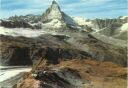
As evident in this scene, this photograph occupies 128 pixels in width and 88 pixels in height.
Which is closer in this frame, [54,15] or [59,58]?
[59,58]

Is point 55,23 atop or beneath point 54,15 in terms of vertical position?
beneath

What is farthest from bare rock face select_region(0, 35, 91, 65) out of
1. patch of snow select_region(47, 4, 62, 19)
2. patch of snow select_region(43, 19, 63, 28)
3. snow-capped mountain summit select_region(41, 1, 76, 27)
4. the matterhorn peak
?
patch of snow select_region(47, 4, 62, 19)

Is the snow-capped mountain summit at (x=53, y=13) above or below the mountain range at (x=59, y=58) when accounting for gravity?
above

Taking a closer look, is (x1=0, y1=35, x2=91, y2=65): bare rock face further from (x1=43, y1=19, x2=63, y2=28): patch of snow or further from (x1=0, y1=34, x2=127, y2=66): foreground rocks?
(x1=43, y1=19, x2=63, y2=28): patch of snow

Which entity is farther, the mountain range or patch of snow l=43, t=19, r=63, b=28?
patch of snow l=43, t=19, r=63, b=28

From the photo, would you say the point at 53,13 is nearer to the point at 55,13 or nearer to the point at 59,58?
the point at 55,13

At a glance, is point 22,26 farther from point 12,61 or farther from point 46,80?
point 46,80

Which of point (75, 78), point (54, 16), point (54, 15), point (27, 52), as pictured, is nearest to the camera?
point (75, 78)

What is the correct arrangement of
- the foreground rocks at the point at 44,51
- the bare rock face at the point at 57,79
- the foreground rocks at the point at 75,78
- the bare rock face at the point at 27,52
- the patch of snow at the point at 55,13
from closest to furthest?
1. the bare rock face at the point at 57,79
2. the foreground rocks at the point at 75,78
3. the bare rock face at the point at 27,52
4. the foreground rocks at the point at 44,51
5. the patch of snow at the point at 55,13

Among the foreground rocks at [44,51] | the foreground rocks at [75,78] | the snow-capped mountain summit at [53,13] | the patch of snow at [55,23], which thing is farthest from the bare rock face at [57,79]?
the snow-capped mountain summit at [53,13]

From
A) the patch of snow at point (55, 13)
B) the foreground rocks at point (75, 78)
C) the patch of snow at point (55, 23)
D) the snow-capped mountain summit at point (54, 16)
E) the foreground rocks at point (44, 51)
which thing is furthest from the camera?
the patch of snow at point (55, 13)

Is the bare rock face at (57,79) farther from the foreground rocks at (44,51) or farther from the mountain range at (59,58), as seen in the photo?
the foreground rocks at (44,51)

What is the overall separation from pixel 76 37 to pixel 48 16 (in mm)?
54808

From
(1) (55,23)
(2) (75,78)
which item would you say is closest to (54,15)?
(1) (55,23)
